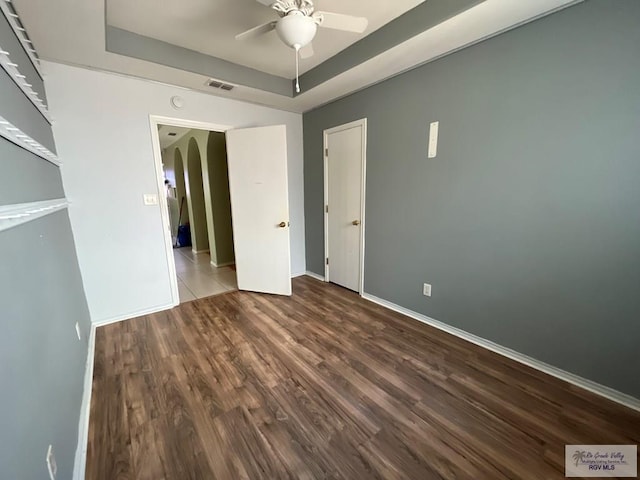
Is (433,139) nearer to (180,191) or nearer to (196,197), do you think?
(196,197)

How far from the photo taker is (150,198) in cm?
276

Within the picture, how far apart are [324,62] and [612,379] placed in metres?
3.43

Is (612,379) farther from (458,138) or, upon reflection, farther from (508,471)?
(458,138)

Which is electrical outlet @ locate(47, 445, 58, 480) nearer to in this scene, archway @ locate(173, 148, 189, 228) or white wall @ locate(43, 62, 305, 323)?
white wall @ locate(43, 62, 305, 323)

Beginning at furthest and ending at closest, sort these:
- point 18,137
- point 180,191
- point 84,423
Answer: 1. point 180,191
2. point 84,423
3. point 18,137

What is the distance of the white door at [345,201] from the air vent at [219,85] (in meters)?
1.25

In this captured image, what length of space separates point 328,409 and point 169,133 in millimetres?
5549

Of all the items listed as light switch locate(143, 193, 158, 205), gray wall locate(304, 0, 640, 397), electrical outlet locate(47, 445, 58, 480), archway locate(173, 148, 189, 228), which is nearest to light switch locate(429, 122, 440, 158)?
gray wall locate(304, 0, 640, 397)

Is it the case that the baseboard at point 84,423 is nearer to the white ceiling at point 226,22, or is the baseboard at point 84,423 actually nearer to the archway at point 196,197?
the white ceiling at point 226,22

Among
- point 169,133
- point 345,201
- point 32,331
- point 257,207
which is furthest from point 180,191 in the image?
point 32,331

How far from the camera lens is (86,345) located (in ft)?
6.82

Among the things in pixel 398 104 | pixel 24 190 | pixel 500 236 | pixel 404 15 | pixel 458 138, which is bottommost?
pixel 500 236

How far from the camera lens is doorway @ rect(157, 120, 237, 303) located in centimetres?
383

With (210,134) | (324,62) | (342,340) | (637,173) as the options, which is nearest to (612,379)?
(637,173)
